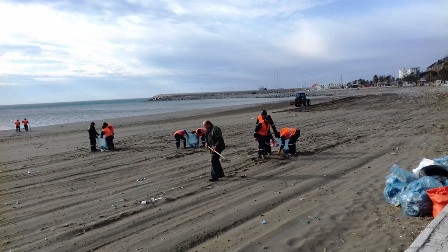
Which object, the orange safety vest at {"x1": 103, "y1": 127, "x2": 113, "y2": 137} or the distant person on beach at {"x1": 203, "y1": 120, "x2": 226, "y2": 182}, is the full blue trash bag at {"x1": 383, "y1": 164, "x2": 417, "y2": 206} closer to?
the distant person on beach at {"x1": 203, "y1": 120, "x2": 226, "y2": 182}

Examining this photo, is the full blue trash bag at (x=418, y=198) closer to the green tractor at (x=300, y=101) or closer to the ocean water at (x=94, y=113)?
the green tractor at (x=300, y=101)

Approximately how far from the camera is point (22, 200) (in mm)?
9703

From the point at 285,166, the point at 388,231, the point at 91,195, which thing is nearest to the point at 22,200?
the point at 91,195

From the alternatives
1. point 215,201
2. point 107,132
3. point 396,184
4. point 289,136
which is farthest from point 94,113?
point 396,184

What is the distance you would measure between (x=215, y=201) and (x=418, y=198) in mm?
3907

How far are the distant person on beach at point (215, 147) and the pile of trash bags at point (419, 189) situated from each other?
14.3 ft

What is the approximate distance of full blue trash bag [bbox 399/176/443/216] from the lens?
6.70 metres

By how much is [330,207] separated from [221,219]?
209 cm

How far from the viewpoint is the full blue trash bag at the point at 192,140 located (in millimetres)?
16656

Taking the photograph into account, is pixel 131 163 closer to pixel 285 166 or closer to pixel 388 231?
pixel 285 166

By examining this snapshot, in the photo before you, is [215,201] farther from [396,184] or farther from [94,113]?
[94,113]

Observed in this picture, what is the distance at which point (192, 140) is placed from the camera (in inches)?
656

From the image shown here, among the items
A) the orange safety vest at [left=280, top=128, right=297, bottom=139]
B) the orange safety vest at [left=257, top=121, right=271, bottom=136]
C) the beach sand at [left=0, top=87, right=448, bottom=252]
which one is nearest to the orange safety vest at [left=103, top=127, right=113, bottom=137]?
the beach sand at [left=0, top=87, right=448, bottom=252]

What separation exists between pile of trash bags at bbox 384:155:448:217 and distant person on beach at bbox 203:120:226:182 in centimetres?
437
